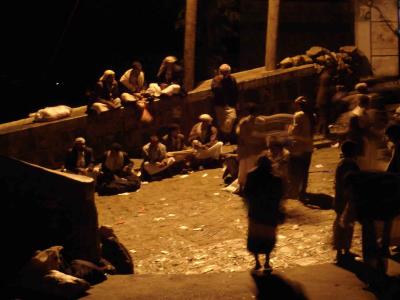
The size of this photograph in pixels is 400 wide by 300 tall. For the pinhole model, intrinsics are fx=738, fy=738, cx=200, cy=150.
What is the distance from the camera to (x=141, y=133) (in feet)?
51.1

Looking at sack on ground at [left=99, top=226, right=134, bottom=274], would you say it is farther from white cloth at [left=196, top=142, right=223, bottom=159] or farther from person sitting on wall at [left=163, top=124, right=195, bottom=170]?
white cloth at [left=196, top=142, right=223, bottom=159]

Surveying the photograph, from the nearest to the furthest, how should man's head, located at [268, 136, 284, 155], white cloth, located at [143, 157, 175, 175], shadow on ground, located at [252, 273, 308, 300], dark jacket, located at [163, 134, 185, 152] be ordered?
shadow on ground, located at [252, 273, 308, 300], man's head, located at [268, 136, 284, 155], white cloth, located at [143, 157, 175, 175], dark jacket, located at [163, 134, 185, 152]

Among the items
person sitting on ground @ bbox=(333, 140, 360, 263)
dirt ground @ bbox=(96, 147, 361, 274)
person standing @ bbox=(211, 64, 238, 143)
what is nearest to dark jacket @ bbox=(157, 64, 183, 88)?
person standing @ bbox=(211, 64, 238, 143)

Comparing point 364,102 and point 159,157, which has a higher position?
point 364,102

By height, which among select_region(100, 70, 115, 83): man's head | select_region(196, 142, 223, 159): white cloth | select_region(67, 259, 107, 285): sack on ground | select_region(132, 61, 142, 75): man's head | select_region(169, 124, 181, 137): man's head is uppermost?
select_region(132, 61, 142, 75): man's head

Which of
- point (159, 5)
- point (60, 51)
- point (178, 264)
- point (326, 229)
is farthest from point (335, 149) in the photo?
point (60, 51)

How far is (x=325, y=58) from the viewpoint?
1736cm

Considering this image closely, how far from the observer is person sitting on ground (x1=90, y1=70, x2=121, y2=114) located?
15.0 m

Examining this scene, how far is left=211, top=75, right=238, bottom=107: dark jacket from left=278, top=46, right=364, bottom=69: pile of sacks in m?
2.07

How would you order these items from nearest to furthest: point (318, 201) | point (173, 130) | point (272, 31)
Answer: point (318, 201) → point (173, 130) → point (272, 31)

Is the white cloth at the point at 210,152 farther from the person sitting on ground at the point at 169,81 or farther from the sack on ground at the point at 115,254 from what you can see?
the sack on ground at the point at 115,254

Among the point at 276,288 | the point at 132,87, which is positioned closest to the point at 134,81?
the point at 132,87

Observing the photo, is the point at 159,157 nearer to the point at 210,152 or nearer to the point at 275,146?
the point at 210,152

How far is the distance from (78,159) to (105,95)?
2.01 m
